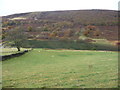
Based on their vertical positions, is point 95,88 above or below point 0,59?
above

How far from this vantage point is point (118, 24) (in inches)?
5768

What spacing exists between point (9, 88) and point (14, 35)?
1784 inches

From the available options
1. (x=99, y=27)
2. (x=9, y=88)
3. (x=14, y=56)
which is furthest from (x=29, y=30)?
(x=9, y=88)

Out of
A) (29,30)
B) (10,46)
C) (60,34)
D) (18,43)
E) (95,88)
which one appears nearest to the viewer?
(95,88)

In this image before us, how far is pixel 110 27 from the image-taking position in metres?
138

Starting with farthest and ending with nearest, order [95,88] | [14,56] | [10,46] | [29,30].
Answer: [29,30] → [10,46] → [14,56] → [95,88]

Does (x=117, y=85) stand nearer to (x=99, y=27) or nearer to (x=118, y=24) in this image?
(x=99, y=27)

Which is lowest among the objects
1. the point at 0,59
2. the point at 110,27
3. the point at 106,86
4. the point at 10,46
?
the point at 110,27

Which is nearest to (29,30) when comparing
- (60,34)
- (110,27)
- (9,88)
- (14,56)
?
(60,34)

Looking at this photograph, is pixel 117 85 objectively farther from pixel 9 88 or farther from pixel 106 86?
pixel 9 88

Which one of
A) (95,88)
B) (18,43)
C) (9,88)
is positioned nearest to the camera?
(95,88)

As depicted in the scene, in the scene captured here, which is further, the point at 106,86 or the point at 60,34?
the point at 60,34

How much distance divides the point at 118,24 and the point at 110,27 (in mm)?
13762

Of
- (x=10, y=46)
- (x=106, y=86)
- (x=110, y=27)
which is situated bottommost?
(x=110, y=27)
